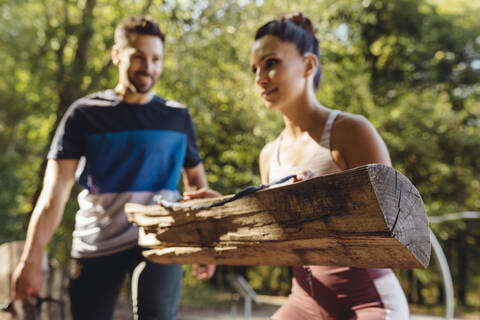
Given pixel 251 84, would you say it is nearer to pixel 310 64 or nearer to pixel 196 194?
pixel 310 64

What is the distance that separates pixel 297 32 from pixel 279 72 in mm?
212

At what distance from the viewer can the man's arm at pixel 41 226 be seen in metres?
2.22

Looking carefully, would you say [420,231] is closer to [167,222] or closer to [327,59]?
[167,222]

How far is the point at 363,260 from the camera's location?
1.21m

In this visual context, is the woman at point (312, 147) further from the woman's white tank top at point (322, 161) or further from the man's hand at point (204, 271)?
the man's hand at point (204, 271)

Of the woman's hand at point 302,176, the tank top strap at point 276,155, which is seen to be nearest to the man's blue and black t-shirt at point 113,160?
the tank top strap at point 276,155

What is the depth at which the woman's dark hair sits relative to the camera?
1909 mm

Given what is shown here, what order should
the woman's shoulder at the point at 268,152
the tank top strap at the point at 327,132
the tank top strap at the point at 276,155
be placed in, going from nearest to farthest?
the tank top strap at the point at 327,132, the tank top strap at the point at 276,155, the woman's shoulder at the point at 268,152

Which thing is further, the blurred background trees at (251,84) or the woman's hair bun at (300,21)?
the blurred background trees at (251,84)

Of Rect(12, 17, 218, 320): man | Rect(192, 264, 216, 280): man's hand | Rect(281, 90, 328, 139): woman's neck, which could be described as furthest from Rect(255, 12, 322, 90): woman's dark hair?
Rect(192, 264, 216, 280): man's hand

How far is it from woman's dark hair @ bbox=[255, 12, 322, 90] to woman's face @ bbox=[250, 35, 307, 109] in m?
0.02

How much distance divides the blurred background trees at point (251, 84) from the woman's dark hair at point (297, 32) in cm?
564

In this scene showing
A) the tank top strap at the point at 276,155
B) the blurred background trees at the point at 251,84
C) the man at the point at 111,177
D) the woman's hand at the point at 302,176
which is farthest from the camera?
the blurred background trees at the point at 251,84

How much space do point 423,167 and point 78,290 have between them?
1474 cm
